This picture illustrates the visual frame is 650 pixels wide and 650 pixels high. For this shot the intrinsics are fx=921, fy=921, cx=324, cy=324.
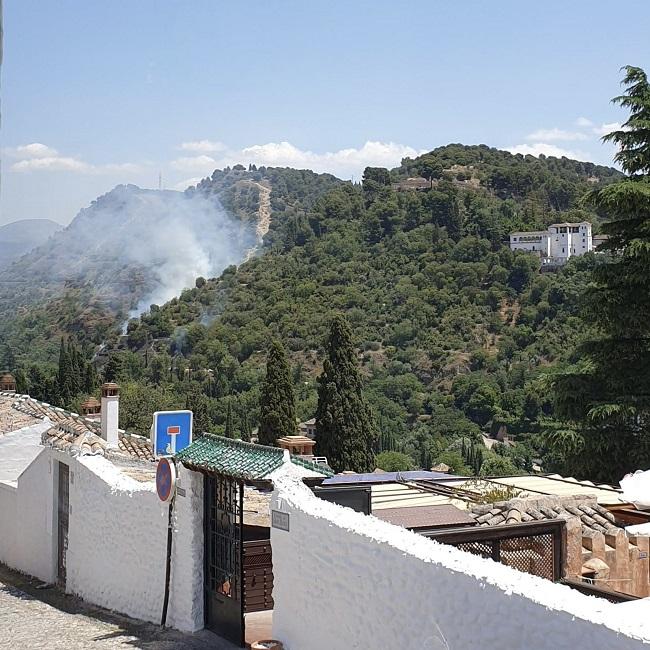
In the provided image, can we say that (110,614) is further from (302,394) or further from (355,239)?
(355,239)

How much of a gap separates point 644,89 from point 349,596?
48.6 ft

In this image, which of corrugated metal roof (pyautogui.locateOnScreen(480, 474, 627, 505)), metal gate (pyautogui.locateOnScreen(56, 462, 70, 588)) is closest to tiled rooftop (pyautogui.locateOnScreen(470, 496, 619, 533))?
corrugated metal roof (pyautogui.locateOnScreen(480, 474, 627, 505))

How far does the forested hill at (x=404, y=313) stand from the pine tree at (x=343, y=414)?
51.3 feet

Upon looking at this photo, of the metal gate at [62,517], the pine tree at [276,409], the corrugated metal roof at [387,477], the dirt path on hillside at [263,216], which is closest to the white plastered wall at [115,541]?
the metal gate at [62,517]

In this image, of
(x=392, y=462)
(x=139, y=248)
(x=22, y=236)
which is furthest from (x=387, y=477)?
(x=22, y=236)

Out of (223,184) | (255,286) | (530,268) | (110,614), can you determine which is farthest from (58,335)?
(110,614)

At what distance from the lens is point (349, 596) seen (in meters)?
6.68

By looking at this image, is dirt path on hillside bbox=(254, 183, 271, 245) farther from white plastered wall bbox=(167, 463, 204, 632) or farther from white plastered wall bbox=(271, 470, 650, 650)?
white plastered wall bbox=(271, 470, 650, 650)

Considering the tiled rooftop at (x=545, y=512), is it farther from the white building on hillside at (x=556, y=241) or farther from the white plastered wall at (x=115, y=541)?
the white building on hillside at (x=556, y=241)

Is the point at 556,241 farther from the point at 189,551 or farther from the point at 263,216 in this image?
the point at 189,551

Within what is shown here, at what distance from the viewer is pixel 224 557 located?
8.55m

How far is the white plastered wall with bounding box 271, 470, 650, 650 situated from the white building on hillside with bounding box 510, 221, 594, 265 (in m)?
111

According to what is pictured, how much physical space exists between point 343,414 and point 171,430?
20.9 m

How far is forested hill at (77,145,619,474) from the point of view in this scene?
3007 inches
